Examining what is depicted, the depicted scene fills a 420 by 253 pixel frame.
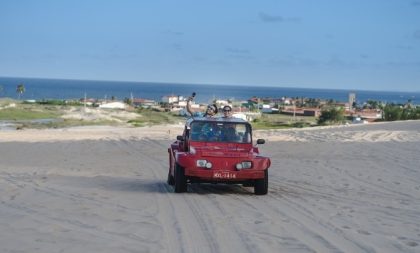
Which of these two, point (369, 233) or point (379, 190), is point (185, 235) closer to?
point (369, 233)

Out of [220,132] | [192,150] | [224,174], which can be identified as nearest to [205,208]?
[224,174]

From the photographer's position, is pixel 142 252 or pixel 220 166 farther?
pixel 220 166

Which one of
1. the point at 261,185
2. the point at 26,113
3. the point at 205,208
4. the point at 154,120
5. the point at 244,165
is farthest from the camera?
the point at 26,113

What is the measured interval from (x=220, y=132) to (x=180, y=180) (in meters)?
1.63

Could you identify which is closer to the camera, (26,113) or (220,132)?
(220,132)

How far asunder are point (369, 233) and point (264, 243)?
5.47 feet

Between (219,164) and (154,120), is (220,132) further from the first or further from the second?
(154,120)

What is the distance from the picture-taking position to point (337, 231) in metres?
9.09

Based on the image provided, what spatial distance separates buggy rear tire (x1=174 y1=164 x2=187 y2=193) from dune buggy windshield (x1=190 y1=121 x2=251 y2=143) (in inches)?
46.7

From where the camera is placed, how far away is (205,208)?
11.0 metres

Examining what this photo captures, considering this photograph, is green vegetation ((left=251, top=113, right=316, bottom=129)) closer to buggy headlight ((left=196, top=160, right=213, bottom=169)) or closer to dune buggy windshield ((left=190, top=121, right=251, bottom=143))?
dune buggy windshield ((left=190, top=121, right=251, bottom=143))

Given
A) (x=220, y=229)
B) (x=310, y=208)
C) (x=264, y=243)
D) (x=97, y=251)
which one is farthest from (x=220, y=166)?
(x=97, y=251)

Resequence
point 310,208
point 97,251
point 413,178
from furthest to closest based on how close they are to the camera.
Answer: point 413,178 → point 310,208 → point 97,251

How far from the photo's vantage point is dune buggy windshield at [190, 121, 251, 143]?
13.7 metres
